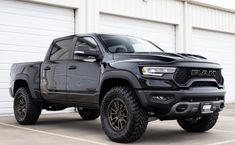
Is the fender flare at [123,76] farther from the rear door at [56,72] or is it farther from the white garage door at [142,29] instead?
the white garage door at [142,29]

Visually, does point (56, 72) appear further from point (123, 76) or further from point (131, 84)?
point (131, 84)

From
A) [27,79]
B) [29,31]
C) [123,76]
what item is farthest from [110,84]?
[29,31]

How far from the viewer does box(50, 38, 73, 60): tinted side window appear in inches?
333

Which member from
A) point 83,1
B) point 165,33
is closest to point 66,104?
point 83,1

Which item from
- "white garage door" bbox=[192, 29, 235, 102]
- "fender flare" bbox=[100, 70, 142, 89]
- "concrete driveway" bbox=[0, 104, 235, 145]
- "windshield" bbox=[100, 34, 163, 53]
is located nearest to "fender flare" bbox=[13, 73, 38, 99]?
"concrete driveway" bbox=[0, 104, 235, 145]

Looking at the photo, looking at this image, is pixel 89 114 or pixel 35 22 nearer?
pixel 89 114

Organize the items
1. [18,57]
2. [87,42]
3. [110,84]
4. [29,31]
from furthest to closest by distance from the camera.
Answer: [29,31], [18,57], [87,42], [110,84]

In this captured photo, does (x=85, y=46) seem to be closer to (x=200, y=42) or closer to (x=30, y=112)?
(x=30, y=112)

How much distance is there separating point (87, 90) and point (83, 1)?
655cm

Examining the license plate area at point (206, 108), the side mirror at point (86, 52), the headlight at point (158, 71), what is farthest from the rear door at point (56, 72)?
the license plate area at point (206, 108)

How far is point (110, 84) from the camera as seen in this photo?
7.15 metres

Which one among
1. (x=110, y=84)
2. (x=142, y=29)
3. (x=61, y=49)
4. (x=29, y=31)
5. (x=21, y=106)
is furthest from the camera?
(x=142, y=29)

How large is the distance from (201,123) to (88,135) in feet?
6.97

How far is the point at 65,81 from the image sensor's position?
8102 millimetres
